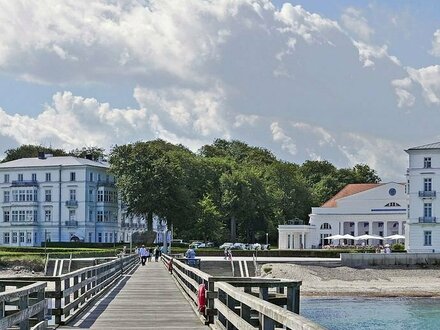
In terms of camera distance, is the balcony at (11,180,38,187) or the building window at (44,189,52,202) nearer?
the balcony at (11,180,38,187)

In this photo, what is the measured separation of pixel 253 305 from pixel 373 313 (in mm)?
40997

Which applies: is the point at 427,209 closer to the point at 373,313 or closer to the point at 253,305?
the point at 373,313

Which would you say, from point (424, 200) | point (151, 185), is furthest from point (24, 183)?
point (424, 200)

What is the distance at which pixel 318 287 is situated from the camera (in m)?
69.9

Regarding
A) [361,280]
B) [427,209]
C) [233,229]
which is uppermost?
[427,209]

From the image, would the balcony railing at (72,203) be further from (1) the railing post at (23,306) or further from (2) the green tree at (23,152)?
(1) the railing post at (23,306)

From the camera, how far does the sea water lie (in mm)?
43175

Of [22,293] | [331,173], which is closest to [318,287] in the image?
[22,293]

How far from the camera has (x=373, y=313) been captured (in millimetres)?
50281

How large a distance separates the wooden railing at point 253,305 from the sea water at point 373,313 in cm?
2312

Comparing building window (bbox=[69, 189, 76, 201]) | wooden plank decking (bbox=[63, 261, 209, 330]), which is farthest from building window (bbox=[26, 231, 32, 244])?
wooden plank decking (bbox=[63, 261, 209, 330])

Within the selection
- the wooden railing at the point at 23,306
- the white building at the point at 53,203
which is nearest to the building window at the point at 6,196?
the white building at the point at 53,203

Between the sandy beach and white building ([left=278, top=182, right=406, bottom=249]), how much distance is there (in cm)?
3482

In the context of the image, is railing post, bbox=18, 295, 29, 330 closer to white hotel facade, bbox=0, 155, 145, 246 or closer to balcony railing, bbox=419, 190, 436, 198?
balcony railing, bbox=419, 190, 436, 198
